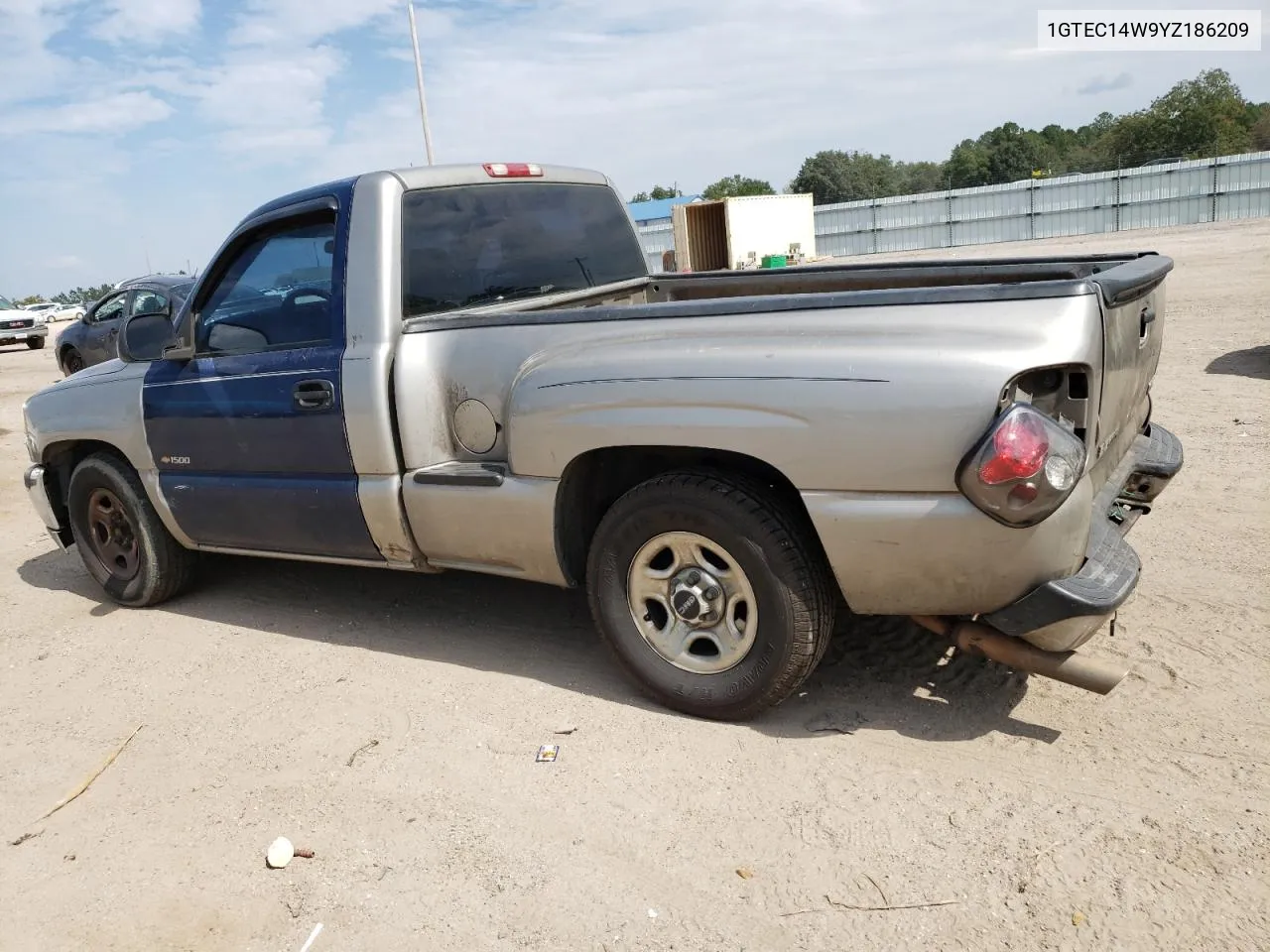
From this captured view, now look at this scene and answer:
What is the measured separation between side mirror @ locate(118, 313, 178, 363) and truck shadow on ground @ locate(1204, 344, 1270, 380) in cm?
794

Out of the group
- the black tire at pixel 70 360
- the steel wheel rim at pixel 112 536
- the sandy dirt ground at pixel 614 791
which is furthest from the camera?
the black tire at pixel 70 360

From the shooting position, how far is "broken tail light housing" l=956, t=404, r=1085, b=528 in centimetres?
271

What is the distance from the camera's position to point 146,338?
469cm

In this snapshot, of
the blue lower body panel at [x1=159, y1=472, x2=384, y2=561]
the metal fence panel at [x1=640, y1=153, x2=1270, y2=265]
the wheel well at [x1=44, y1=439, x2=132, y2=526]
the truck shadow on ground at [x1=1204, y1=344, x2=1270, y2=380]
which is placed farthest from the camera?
the metal fence panel at [x1=640, y1=153, x2=1270, y2=265]

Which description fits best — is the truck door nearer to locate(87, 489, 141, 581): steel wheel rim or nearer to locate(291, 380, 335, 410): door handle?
locate(291, 380, 335, 410): door handle

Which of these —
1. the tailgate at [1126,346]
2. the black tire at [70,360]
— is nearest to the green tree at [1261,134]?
the black tire at [70,360]

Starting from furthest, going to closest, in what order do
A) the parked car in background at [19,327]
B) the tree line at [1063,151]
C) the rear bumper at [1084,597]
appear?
1. the tree line at [1063,151]
2. the parked car in background at [19,327]
3. the rear bumper at [1084,597]

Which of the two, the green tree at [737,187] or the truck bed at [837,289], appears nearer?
the truck bed at [837,289]

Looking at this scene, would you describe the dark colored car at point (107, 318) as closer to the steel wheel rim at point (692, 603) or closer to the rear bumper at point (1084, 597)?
the steel wheel rim at point (692, 603)

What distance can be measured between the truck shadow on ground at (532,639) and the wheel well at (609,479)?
52 cm

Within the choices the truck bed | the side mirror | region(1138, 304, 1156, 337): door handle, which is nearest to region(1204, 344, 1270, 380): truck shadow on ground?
the truck bed

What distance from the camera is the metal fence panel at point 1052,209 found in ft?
110

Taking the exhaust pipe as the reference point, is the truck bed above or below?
above

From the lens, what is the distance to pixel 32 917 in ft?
9.46
